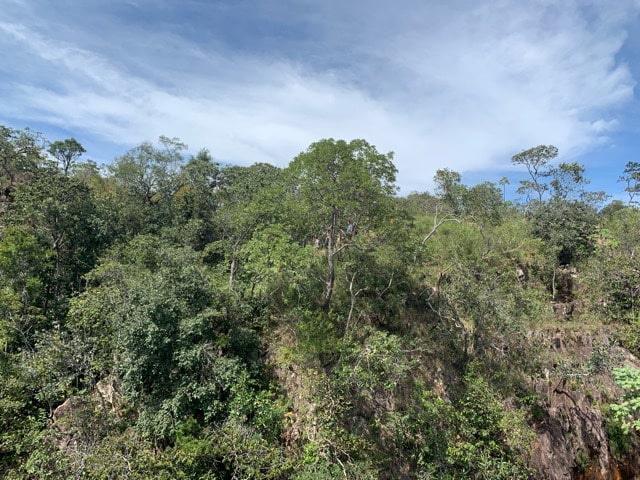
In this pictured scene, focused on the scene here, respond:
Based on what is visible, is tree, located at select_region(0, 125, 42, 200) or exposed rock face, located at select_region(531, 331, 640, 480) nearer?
exposed rock face, located at select_region(531, 331, 640, 480)

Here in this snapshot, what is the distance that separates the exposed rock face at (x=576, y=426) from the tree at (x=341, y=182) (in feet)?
27.1

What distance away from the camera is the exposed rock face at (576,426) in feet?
34.6

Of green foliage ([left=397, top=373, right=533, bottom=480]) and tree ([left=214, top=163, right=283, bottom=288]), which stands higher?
tree ([left=214, top=163, right=283, bottom=288])

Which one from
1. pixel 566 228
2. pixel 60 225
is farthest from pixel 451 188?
pixel 60 225

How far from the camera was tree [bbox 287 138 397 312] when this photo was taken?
36.3 feet

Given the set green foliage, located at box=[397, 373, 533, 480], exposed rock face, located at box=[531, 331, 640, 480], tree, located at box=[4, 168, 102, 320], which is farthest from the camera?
tree, located at box=[4, 168, 102, 320]

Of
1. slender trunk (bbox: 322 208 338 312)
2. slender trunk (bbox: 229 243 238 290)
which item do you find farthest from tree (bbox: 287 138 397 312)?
slender trunk (bbox: 229 243 238 290)

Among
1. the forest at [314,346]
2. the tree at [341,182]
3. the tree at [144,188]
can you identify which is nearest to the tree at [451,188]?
the forest at [314,346]

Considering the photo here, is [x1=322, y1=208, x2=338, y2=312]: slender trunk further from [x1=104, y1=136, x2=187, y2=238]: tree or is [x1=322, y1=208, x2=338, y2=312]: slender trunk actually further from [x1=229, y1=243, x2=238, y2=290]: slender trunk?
[x1=104, y1=136, x2=187, y2=238]: tree

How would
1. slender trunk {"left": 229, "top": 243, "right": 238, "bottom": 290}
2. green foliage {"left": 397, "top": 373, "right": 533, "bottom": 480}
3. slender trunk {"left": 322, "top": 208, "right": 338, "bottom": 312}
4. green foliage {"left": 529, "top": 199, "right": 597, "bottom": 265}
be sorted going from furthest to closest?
green foliage {"left": 529, "top": 199, "right": 597, "bottom": 265}, slender trunk {"left": 229, "top": 243, "right": 238, "bottom": 290}, slender trunk {"left": 322, "top": 208, "right": 338, "bottom": 312}, green foliage {"left": 397, "top": 373, "right": 533, "bottom": 480}

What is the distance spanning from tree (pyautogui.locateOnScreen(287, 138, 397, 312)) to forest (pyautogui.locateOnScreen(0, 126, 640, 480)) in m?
0.07

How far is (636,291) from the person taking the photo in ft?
47.9

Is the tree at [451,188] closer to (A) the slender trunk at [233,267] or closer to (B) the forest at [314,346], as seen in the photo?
(B) the forest at [314,346]

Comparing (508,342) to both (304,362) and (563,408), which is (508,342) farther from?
(304,362)
